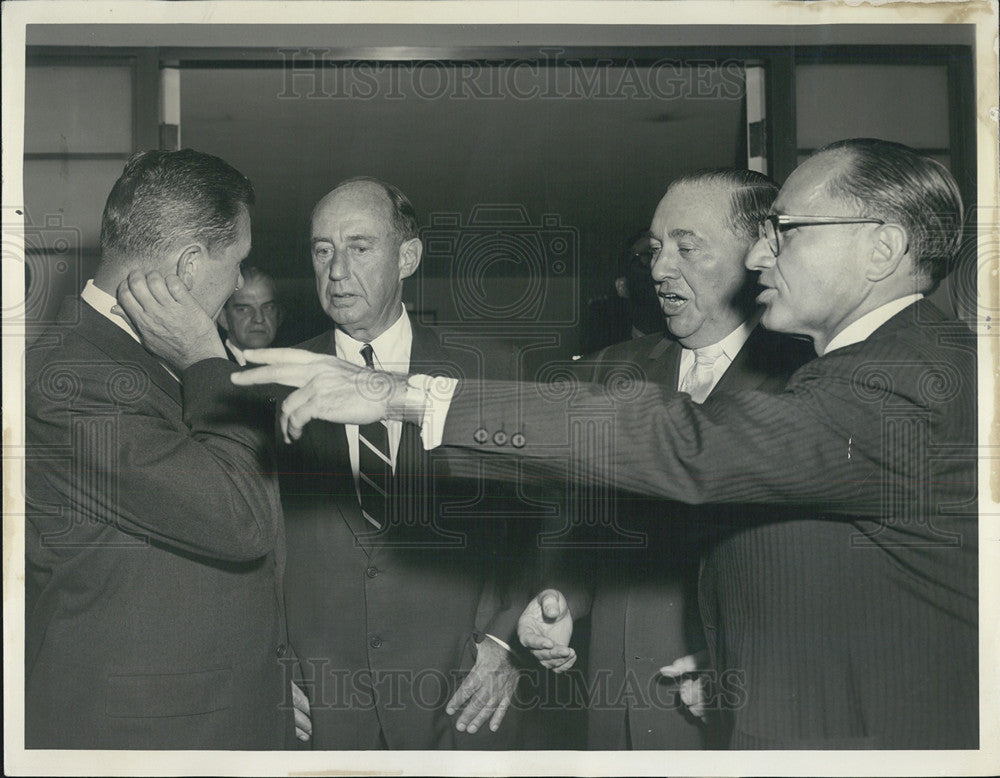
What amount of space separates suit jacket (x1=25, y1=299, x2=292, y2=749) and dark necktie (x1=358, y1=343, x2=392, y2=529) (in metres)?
0.25

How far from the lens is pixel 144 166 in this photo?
2.69 metres

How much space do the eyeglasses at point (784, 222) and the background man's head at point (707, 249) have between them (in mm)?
29

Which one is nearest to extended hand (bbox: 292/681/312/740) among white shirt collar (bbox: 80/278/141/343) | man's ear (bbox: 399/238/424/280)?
white shirt collar (bbox: 80/278/141/343)

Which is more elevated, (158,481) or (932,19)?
(932,19)

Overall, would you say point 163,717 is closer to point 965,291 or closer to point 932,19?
point 965,291

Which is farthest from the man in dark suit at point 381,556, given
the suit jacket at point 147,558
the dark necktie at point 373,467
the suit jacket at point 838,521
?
the suit jacket at point 838,521

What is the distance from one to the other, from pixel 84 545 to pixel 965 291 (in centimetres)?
256

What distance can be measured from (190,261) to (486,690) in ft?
4.78

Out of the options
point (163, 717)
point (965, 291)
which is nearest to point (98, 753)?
point (163, 717)

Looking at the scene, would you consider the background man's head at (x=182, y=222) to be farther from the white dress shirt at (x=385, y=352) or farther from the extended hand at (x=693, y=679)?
the extended hand at (x=693, y=679)

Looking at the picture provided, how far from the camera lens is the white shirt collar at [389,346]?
2.66 metres

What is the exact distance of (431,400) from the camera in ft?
7.79

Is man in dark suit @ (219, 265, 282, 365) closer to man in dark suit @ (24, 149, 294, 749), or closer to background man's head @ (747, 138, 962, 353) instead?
man in dark suit @ (24, 149, 294, 749)

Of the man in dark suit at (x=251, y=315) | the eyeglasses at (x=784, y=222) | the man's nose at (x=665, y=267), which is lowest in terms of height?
the man in dark suit at (x=251, y=315)
